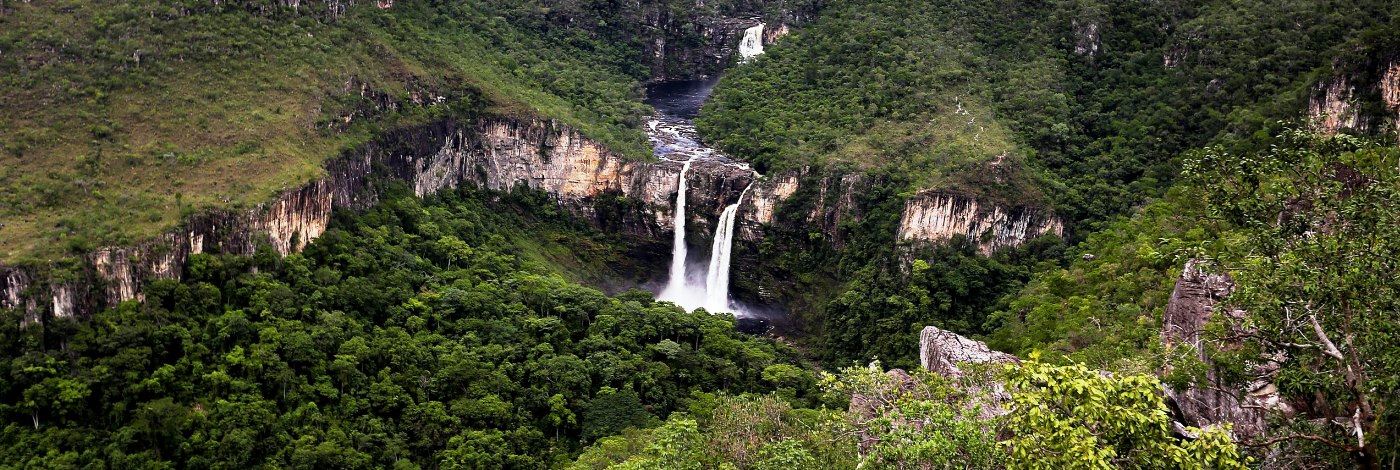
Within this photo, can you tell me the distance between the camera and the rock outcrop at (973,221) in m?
46.4

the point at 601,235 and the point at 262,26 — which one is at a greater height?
the point at 262,26

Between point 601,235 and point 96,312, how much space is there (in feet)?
85.8

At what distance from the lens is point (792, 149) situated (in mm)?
53594

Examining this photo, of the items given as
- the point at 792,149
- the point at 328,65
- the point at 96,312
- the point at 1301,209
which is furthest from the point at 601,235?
the point at 1301,209

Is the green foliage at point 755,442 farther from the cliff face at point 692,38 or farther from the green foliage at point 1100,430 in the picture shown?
the cliff face at point 692,38

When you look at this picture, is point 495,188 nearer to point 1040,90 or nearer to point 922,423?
point 1040,90

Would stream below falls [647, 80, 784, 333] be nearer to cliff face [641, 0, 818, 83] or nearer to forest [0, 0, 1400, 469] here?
forest [0, 0, 1400, 469]

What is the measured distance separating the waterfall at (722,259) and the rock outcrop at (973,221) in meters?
8.77

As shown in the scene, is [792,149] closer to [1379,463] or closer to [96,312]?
[96,312]

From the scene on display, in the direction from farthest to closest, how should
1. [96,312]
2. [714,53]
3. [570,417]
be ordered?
[714,53] < [570,417] < [96,312]

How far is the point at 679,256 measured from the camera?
2170 inches

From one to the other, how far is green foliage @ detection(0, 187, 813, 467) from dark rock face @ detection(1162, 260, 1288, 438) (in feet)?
64.4

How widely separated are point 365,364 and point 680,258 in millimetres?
21540

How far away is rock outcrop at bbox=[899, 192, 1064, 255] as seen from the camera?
46.4 m
